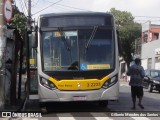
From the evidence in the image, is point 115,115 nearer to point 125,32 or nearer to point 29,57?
point 29,57

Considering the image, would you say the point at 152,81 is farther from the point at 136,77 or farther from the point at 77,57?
the point at 77,57

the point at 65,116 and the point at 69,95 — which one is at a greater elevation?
the point at 69,95

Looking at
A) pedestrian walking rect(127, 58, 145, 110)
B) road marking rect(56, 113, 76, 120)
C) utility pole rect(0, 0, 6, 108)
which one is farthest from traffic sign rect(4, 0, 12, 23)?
pedestrian walking rect(127, 58, 145, 110)

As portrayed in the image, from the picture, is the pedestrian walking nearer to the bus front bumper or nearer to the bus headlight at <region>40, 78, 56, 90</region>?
the bus front bumper

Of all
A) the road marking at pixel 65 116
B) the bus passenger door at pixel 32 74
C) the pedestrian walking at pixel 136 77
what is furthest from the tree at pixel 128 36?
the road marking at pixel 65 116

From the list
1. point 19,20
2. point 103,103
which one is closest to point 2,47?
point 103,103

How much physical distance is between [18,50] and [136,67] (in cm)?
461

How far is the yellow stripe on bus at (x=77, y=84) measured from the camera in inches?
486

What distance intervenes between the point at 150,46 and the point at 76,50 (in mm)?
43723

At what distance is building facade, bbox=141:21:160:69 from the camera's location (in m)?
51.9

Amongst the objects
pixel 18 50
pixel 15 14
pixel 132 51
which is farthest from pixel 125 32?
pixel 18 50

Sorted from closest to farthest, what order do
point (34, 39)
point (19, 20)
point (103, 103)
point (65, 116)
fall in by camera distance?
1. point (65, 116)
2. point (34, 39)
3. point (103, 103)
4. point (19, 20)

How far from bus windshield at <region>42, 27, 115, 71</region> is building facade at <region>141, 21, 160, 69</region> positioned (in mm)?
38206

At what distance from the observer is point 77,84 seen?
12.4m
